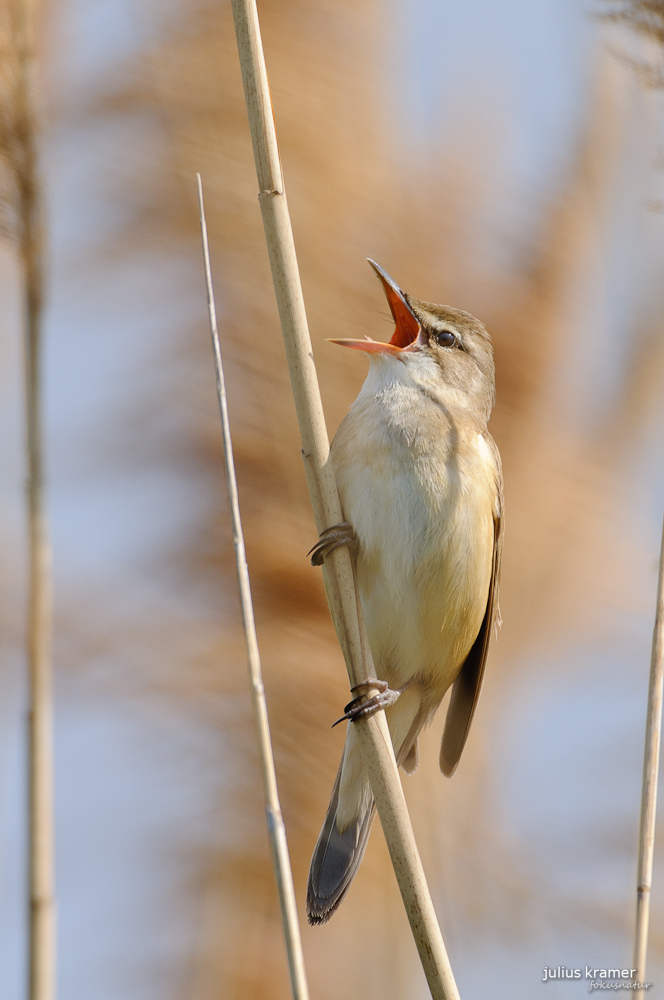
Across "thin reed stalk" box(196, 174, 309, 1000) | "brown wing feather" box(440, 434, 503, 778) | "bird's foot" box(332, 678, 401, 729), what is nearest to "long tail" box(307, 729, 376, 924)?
"brown wing feather" box(440, 434, 503, 778)

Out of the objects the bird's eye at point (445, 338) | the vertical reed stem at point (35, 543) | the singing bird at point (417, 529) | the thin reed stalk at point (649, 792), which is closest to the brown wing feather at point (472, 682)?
the singing bird at point (417, 529)

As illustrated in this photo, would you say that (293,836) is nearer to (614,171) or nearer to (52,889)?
(52,889)

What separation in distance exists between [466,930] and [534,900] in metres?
0.25

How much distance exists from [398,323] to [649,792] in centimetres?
140

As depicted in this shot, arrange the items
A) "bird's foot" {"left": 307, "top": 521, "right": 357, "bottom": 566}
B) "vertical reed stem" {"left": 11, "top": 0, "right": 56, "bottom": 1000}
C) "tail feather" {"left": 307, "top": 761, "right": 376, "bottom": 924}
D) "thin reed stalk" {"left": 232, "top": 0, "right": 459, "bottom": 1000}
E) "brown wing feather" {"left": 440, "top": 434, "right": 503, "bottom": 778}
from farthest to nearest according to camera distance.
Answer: "brown wing feather" {"left": 440, "top": 434, "right": 503, "bottom": 778}
"tail feather" {"left": 307, "top": 761, "right": 376, "bottom": 924}
"bird's foot" {"left": 307, "top": 521, "right": 357, "bottom": 566}
"vertical reed stem" {"left": 11, "top": 0, "right": 56, "bottom": 1000}
"thin reed stalk" {"left": 232, "top": 0, "right": 459, "bottom": 1000}

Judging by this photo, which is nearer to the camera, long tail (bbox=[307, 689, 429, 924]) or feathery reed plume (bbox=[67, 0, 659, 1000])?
long tail (bbox=[307, 689, 429, 924])

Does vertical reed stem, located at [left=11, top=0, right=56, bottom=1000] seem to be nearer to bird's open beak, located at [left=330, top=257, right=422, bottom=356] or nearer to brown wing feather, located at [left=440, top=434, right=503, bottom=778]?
bird's open beak, located at [left=330, top=257, right=422, bottom=356]

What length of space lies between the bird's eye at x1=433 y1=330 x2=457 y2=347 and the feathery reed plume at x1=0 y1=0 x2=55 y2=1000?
3.69 ft

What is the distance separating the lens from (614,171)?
3094 mm

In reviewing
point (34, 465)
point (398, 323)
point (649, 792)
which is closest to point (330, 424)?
point (398, 323)

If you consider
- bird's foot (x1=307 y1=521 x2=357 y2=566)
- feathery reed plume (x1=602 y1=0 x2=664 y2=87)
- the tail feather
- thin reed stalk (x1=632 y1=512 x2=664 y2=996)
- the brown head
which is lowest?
the tail feather

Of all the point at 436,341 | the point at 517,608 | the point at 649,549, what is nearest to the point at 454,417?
the point at 436,341

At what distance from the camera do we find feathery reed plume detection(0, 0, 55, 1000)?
5.14ft

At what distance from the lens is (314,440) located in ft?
5.24
